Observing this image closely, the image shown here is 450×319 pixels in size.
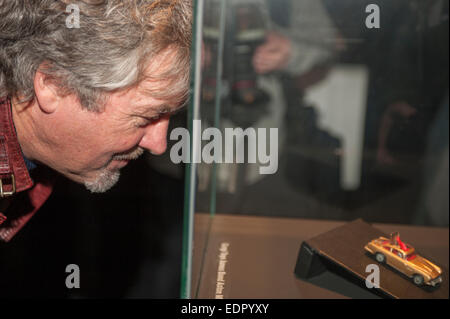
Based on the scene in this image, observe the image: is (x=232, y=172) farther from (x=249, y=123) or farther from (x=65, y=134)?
(x=65, y=134)

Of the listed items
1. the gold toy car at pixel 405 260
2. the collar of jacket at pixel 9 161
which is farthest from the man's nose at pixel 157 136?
the gold toy car at pixel 405 260

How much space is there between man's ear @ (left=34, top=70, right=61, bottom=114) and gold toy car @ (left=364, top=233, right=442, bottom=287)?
2.05ft

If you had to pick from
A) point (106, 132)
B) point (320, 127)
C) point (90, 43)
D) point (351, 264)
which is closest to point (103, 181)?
point (106, 132)

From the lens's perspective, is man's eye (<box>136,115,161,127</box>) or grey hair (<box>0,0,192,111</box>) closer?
grey hair (<box>0,0,192,111</box>)

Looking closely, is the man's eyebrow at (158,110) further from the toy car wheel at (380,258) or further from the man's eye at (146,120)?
the toy car wheel at (380,258)

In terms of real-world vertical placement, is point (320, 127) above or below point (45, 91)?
below

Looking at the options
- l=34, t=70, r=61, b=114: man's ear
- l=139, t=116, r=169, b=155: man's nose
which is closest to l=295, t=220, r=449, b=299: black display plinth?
l=139, t=116, r=169, b=155: man's nose

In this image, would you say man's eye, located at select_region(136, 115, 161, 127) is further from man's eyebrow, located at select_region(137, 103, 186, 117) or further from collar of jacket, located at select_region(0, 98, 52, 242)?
collar of jacket, located at select_region(0, 98, 52, 242)

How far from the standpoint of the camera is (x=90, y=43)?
757mm

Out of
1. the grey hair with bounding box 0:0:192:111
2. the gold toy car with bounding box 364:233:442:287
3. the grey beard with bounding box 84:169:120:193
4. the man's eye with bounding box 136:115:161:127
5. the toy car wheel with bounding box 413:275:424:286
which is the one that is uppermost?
the grey hair with bounding box 0:0:192:111

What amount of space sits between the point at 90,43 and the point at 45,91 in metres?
0.12

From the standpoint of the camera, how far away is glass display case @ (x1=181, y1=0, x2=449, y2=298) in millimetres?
1112

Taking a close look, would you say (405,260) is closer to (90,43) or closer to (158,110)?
(158,110)

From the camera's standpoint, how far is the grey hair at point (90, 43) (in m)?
0.75
